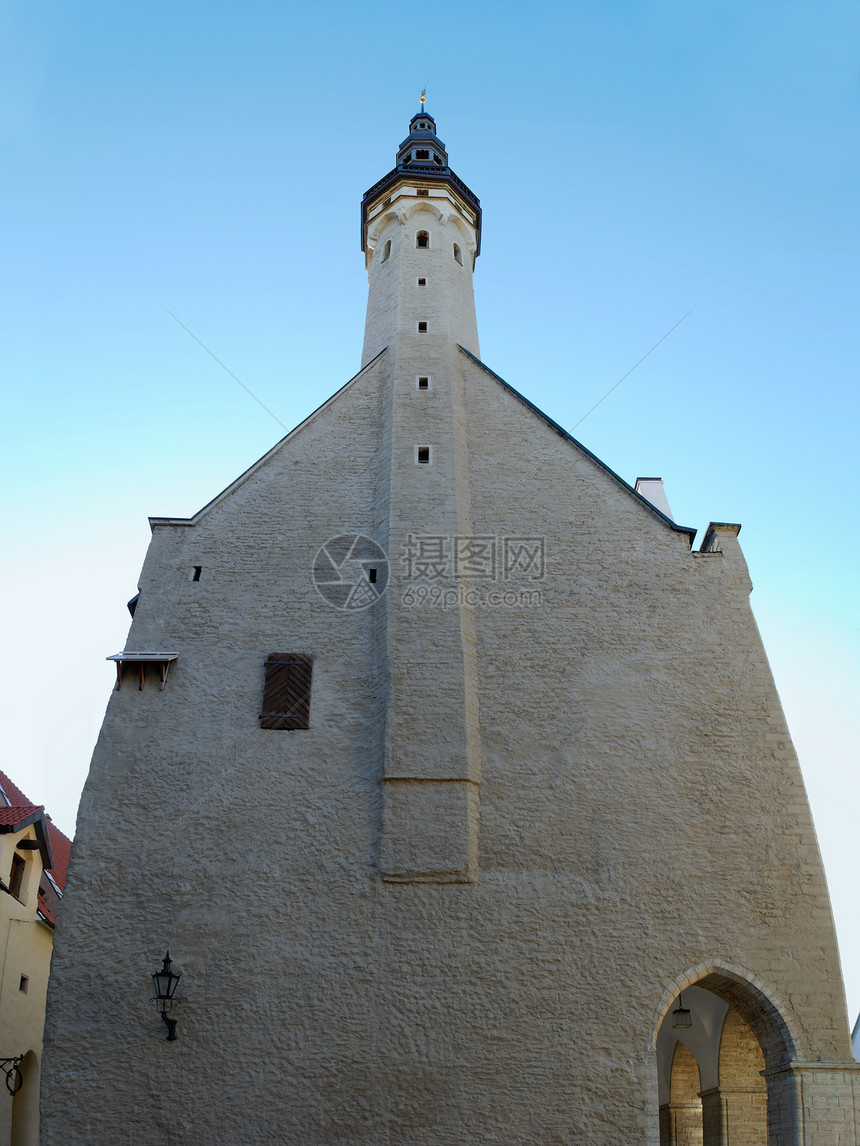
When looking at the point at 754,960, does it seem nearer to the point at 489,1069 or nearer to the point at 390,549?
the point at 489,1069

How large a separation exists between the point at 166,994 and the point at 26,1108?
9.35 m

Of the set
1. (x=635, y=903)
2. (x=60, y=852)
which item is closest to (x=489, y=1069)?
(x=635, y=903)

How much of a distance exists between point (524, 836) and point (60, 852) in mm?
16600

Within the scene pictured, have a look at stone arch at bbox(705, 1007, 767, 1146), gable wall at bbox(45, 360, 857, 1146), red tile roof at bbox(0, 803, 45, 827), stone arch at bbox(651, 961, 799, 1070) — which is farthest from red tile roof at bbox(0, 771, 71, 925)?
stone arch at bbox(705, 1007, 767, 1146)

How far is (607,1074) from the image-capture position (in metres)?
11.8

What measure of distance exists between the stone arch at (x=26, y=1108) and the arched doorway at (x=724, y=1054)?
1243 cm

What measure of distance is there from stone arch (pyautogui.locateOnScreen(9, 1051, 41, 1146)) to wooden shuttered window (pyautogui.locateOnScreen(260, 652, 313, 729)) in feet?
33.5

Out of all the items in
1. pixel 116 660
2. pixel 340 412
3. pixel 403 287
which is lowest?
pixel 116 660

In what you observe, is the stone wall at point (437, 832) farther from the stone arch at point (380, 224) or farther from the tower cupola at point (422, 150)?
the tower cupola at point (422, 150)

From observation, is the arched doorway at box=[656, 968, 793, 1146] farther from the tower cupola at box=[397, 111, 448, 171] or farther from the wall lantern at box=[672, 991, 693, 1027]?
the tower cupola at box=[397, 111, 448, 171]

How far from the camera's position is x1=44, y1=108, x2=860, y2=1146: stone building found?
1184 centimetres

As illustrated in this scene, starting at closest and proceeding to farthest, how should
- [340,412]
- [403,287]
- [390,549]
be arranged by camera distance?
[390,549] → [340,412] → [403,287]

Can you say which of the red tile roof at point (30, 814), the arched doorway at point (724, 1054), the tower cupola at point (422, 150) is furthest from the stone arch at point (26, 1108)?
the tower cupola at point (422, 150)

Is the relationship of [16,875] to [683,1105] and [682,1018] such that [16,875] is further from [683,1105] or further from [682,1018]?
[683,1105]
